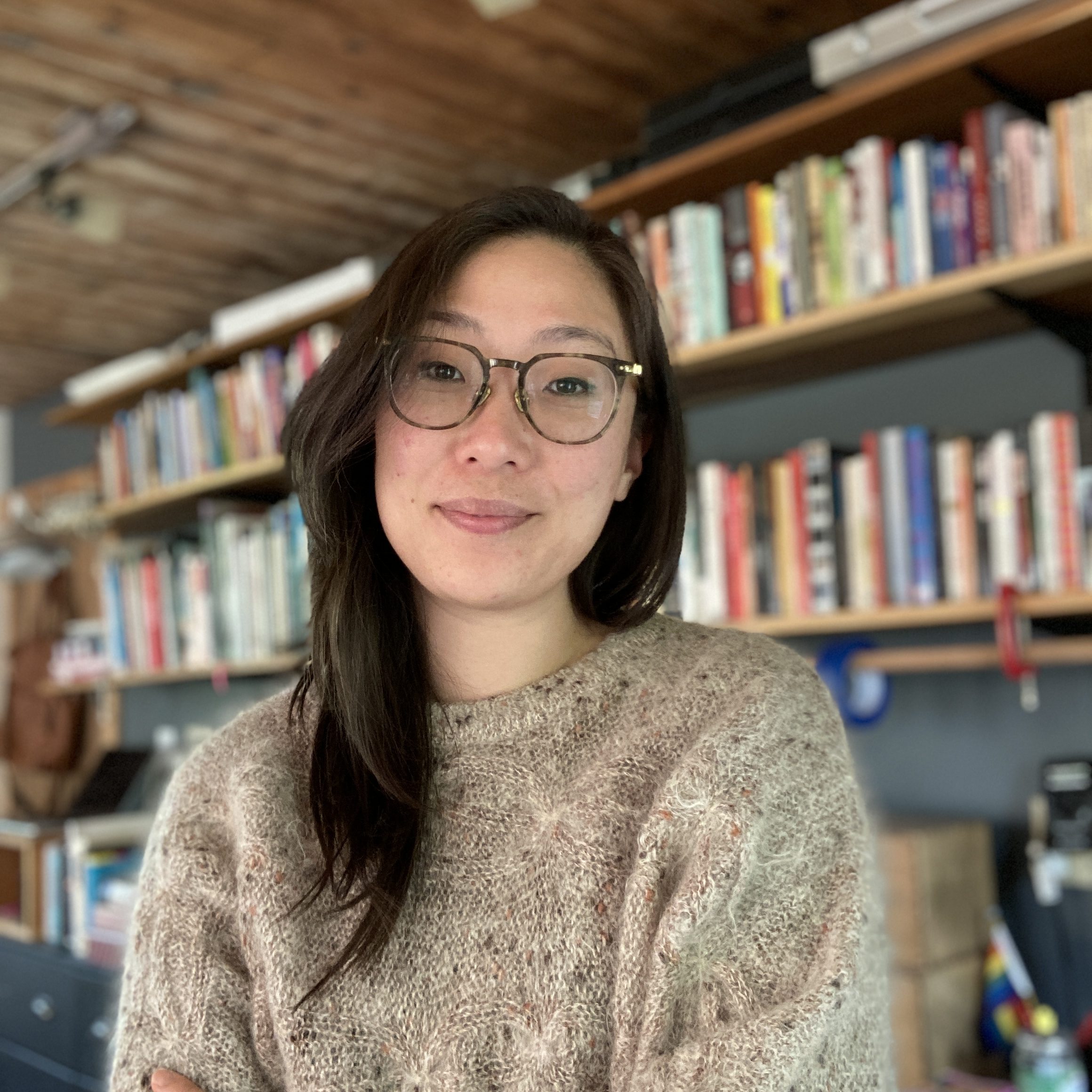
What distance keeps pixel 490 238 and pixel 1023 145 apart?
935 millimetres

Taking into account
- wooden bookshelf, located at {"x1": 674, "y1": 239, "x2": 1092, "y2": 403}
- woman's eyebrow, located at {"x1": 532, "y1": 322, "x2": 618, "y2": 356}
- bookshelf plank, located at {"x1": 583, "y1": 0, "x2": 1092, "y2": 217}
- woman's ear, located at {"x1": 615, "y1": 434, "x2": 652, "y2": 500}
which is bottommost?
woman's ear, located at {"x1": 615, "y1": 434, "x2": 652, "y2": 500}

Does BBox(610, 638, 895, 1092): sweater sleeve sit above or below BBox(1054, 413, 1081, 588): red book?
below

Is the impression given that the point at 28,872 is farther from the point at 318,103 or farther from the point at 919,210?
the point at 919,210

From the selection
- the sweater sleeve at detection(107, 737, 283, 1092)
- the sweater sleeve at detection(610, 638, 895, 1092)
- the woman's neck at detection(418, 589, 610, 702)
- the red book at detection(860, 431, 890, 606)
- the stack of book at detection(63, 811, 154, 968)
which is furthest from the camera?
the stack of book at detection(63, 811, 154, 968)

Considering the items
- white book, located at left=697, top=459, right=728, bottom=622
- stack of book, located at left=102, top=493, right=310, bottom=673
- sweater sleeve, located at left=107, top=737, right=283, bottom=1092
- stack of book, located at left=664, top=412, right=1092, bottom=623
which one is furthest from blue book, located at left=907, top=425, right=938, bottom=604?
stack of book, located at left=102, top=493, right=310, bottom=673

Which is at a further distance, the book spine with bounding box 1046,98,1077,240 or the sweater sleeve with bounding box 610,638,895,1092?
the book spine with bounding box 1046,98,1077,240

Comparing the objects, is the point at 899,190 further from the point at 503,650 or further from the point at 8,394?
the point at 8,394

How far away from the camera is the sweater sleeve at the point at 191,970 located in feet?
2.83

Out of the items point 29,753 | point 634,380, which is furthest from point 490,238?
point 29,753

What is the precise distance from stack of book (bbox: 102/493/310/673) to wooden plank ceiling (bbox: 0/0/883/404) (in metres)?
0.71

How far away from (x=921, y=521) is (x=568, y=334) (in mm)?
920

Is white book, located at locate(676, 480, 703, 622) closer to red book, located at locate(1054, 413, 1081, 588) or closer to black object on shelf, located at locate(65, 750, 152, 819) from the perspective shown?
red book, located at locate(1054, 413, 1081, 588)

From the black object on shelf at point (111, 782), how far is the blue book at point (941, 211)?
2.70 meters

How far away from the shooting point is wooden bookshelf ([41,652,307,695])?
2.60m
